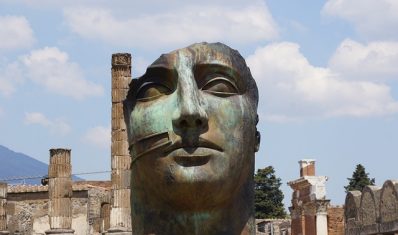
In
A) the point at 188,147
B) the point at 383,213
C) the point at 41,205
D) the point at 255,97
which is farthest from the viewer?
the point at 41,205

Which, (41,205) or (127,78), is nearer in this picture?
(127,78)

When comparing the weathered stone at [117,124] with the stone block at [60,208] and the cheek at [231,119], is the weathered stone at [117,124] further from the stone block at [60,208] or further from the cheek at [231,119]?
the cheek at [231,119]

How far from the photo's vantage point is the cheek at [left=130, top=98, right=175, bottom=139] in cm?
414

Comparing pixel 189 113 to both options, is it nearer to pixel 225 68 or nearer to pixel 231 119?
pixel 231 119

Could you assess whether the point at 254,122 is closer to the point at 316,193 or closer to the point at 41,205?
the point at 316,193

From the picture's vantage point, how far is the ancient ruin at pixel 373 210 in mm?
16281

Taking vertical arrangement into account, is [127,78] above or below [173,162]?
above

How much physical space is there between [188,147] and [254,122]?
44cm

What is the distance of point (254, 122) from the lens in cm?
432

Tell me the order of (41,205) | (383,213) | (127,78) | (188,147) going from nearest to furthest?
1. (188,147)
2. (383,213)
3. (127,78)
4. (41,205)

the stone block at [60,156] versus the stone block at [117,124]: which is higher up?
the stone block at [117,124]

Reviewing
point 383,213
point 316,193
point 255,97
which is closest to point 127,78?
point 316,193

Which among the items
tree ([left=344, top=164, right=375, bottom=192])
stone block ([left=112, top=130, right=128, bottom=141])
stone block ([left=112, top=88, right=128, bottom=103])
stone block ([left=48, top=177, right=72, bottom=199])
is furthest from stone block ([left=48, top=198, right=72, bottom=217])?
tree ([left=344, top=164, right=375, bottom=192])

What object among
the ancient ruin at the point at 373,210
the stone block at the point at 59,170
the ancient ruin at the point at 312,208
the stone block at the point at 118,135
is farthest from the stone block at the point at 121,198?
the ancient ruin at the point at 373,210
